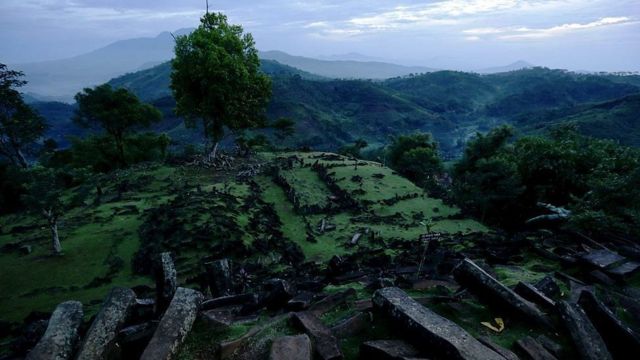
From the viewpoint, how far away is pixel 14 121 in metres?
29.7

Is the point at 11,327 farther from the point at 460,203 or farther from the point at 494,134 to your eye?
the point at 494,134

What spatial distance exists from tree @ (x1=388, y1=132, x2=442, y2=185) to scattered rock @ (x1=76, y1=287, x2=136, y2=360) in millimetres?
39559

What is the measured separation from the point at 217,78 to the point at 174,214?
1318 centimetres

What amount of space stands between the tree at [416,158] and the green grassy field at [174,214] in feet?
57.8

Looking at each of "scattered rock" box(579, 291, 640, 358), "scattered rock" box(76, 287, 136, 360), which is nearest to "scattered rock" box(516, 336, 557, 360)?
"scattered rock" box(579, 291, 640, 358)

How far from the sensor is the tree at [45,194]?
1414 cm

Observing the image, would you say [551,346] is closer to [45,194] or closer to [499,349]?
[499,349]

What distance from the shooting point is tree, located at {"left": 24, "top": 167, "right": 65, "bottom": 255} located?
14.1 m

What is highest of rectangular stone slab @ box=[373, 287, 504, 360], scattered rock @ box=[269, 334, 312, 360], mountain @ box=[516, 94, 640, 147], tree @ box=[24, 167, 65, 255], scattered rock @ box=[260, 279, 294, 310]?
rectangular stone slab @ box=[373, 287, 504, 360]

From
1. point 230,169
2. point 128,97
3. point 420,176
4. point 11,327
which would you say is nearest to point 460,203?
point 230,169

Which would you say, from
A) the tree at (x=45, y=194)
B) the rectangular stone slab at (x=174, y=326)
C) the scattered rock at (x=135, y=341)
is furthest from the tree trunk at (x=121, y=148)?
the rectangular stone slab at (x=174, y=326)

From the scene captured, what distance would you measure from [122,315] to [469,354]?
474 cm

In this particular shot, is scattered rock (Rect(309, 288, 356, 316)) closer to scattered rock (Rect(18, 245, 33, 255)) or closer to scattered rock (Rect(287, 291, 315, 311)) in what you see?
scattered rock (Rect(287, 291, 315, 311))

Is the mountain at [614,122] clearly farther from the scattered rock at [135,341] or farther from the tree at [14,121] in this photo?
the scattered rock at [135,341]
